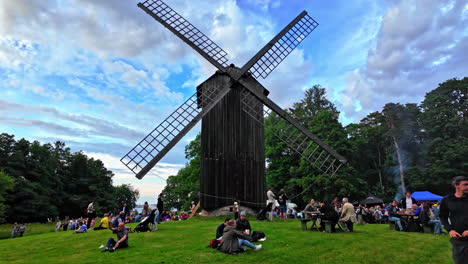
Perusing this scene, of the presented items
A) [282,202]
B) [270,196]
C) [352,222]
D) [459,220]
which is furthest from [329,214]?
[459,220]

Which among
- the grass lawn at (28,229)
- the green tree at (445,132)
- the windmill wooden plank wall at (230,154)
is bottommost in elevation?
the grass lawn at (28,229)

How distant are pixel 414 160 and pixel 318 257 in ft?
142

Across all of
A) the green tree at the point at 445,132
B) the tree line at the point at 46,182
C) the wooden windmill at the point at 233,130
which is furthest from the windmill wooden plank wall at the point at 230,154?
the tree line at the point at 46,182

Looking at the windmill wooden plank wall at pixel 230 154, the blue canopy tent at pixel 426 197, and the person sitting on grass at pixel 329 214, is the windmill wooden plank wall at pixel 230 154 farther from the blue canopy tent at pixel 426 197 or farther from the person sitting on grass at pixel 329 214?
the blue canopy tent at pixel 426 197

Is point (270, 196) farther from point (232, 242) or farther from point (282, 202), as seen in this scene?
point (232, 242)

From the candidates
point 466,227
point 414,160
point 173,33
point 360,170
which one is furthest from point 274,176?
point 466,227

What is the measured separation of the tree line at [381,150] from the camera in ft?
123

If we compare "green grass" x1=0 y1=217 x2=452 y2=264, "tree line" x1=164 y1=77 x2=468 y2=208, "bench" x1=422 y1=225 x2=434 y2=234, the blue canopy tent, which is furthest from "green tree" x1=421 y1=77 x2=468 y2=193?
"green grass" x1=0 y1=217 x2=452 y2=264

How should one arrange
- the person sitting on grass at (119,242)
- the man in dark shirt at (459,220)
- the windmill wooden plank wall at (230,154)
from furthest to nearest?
the windmill wooden plank wall at (230,154) → the person sitting on grass at (119,242) → the man in dark shirt at (459,220)

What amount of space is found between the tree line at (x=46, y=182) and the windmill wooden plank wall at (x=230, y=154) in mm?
34801

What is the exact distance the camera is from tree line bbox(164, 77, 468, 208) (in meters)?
37.6

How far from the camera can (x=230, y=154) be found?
20.9 meters

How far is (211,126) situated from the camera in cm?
2123

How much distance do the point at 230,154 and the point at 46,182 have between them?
168 feet
